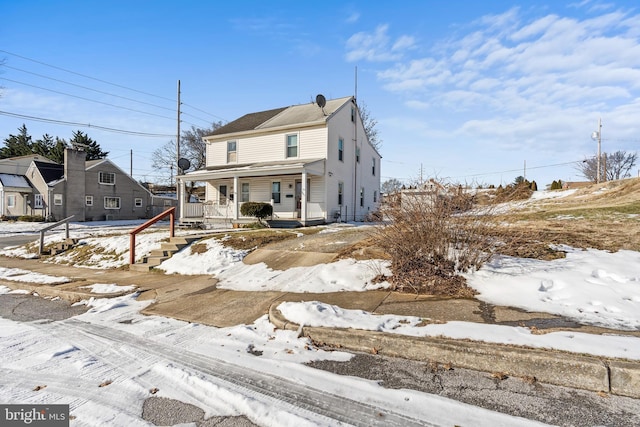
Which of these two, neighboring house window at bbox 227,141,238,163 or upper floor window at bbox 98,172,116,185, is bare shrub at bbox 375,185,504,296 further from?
upper floor window at bbox 98,172,116,185

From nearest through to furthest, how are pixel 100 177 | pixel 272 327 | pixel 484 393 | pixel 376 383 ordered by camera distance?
1. pixel 484 393
2. pixel 376 383
3. pixel 272 327
4. pixel 100 177

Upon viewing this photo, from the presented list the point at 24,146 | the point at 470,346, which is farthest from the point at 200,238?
the point at 24,146

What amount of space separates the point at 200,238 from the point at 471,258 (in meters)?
8.08

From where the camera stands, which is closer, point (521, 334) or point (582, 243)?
point (521, 334)

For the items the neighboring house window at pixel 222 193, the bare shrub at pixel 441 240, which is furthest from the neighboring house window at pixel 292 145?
the bare shrub at pixel 441 240

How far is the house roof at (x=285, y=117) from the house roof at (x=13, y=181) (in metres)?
25.0

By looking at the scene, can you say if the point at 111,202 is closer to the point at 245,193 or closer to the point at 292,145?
the point at 245,193

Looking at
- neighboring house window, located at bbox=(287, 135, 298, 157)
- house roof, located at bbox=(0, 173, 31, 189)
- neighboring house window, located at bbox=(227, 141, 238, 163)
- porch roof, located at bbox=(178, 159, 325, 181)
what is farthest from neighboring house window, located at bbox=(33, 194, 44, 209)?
neighboring house window, located at bbox=(287, 135, 298, 157)

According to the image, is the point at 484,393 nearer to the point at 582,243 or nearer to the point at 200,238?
the point at 582,243

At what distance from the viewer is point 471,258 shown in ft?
17.5

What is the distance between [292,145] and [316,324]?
15.8 meters

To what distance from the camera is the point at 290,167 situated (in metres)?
15.7

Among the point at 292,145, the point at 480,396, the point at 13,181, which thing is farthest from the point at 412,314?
the point at 13,181

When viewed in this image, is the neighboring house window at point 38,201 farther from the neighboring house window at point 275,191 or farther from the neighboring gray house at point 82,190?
the neighboring house window at point 275,191
